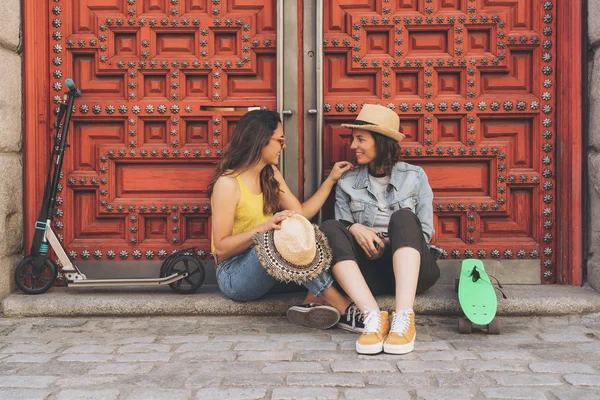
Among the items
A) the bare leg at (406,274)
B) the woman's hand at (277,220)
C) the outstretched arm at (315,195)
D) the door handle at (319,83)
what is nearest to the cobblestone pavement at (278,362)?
the bare leg at (406,274)

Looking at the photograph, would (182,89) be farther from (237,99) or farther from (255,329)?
(255,329)

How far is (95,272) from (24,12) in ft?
6.04

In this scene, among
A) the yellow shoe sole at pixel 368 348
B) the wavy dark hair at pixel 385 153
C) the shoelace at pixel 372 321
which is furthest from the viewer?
the wavy dark hair at pixel 385 153

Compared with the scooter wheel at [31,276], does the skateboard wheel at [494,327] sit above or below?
below

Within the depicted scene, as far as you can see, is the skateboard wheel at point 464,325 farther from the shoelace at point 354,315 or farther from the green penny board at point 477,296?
the shoelace at point 354,315

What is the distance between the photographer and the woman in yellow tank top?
381 cm

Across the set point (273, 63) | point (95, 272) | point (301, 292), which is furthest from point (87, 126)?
point (301, 292)

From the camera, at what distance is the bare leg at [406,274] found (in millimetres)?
3434

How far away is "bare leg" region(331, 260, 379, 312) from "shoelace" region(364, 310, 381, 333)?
7 centimetres

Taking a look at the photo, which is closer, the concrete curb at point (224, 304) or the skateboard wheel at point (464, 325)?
the skateboard wheel at point (464, 325)

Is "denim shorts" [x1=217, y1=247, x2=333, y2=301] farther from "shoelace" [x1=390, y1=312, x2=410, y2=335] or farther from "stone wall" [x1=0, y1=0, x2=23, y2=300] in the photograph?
"stone wall" [x1=0, y1=0, x2=23, y2=300]

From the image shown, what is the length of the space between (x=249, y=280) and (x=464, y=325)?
49.4 inches

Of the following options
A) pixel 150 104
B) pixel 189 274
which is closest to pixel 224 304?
pixel 189 274

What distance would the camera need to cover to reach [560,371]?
293 cm
